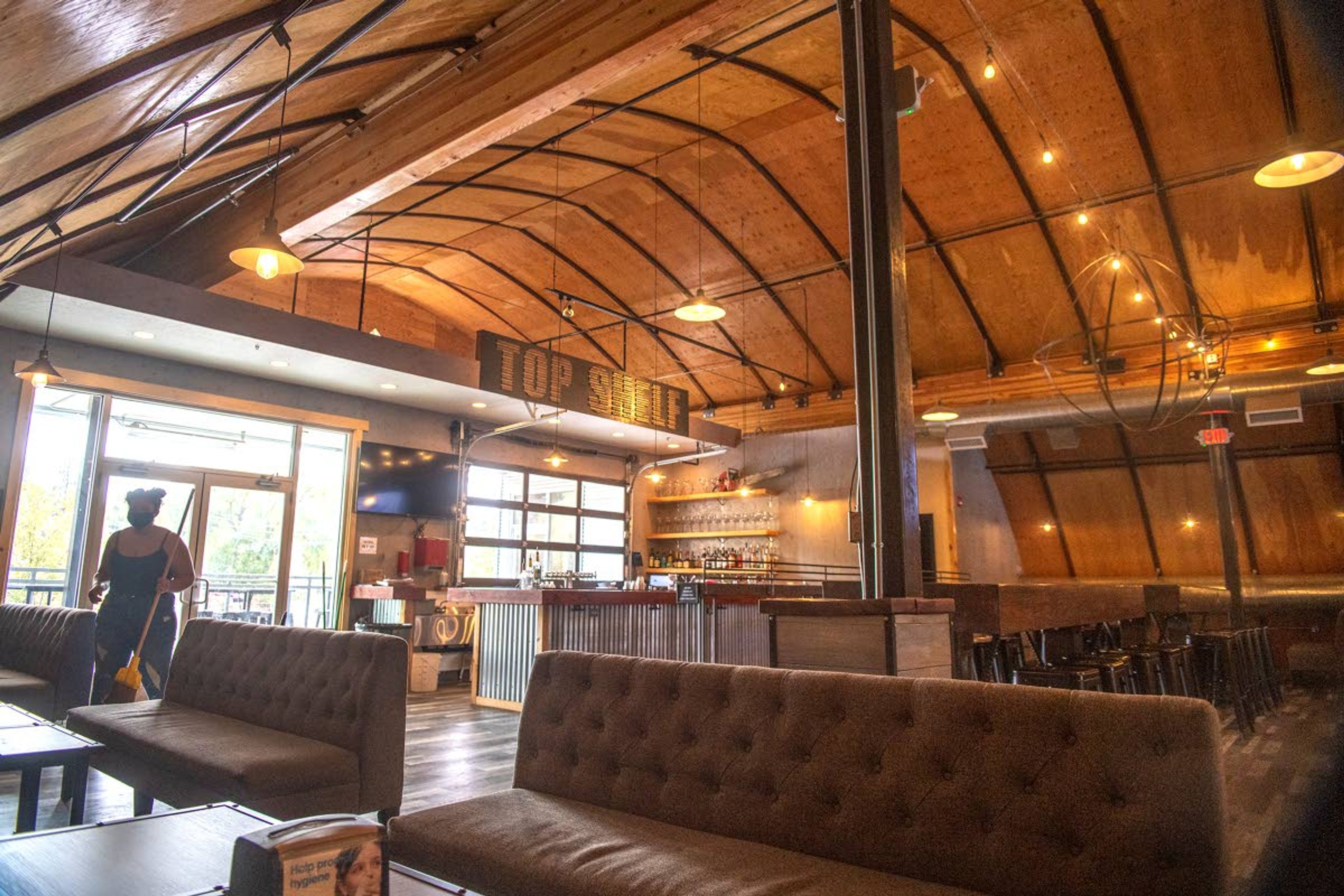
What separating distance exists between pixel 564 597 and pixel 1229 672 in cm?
505

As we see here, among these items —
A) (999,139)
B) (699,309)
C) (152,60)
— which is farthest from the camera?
(999,139)

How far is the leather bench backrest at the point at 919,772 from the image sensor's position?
1656mm

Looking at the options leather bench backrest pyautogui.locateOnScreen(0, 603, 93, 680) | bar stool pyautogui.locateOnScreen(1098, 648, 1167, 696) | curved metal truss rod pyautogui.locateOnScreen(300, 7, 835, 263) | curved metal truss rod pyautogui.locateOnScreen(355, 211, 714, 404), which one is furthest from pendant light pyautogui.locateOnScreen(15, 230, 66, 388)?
bar stool pyautogui.locateOnScreen(1098, 648, 1167, 696)

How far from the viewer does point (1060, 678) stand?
470cm

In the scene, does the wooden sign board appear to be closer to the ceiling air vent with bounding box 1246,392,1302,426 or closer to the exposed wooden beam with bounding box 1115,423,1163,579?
the exposed wooden beam with bounding box 1115,423,1163,579

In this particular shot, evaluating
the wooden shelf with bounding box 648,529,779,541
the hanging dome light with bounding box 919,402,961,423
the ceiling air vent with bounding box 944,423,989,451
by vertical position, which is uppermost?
the hanging dome light with bounding box 919,402,961,423

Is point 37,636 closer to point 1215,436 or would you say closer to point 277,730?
point 277,730

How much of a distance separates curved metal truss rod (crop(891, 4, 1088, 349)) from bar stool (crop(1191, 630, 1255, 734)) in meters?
2.77

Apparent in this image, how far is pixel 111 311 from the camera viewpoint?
6.50m

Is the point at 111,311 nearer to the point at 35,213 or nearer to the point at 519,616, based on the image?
the point at 35,213

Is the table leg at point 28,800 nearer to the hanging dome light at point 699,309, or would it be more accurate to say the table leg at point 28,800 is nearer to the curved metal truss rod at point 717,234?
the hanging dome light at point 699,309

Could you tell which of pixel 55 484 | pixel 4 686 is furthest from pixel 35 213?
pixel 55 484

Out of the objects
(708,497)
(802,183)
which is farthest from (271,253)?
(708,497)

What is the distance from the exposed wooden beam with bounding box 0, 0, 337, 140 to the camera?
340 centimetres
